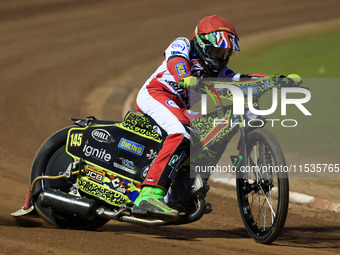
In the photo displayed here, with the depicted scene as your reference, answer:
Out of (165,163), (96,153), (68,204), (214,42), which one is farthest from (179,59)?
(68,204)

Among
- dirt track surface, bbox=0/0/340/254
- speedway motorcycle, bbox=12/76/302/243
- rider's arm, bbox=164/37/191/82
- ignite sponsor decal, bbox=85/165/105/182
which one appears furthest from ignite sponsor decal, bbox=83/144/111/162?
rider's arm, bbox=164/37/191/82

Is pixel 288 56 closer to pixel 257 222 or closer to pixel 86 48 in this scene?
pixel 86 48

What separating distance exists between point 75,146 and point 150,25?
16979 mm

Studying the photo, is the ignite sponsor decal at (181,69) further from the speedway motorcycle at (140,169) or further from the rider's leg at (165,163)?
the rider's leg at (165,163)

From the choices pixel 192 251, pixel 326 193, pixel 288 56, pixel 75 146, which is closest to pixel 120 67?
pixel 288 56

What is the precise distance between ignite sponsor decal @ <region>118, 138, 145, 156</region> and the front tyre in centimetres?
101

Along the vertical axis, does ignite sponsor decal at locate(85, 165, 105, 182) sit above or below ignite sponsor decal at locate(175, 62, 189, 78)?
below

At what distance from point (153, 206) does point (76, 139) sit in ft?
4.23

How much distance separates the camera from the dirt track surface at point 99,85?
21.0ft

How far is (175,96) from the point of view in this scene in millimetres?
6898

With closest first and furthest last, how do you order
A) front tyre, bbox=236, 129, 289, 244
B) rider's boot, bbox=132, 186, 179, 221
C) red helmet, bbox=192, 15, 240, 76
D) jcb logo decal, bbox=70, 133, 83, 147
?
front tyre, bbox=236, 129, 289, 244 < rider's boot, bbox=132, 186, 179, 221 < red helmet, bbox=192, 15, 240, 76 < jcb logo decal, bbox=70, 133, 83, 147

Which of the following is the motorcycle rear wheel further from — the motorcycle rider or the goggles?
the goggles

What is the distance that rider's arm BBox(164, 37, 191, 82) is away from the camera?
6449 mm

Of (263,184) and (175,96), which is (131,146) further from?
(263,184)
